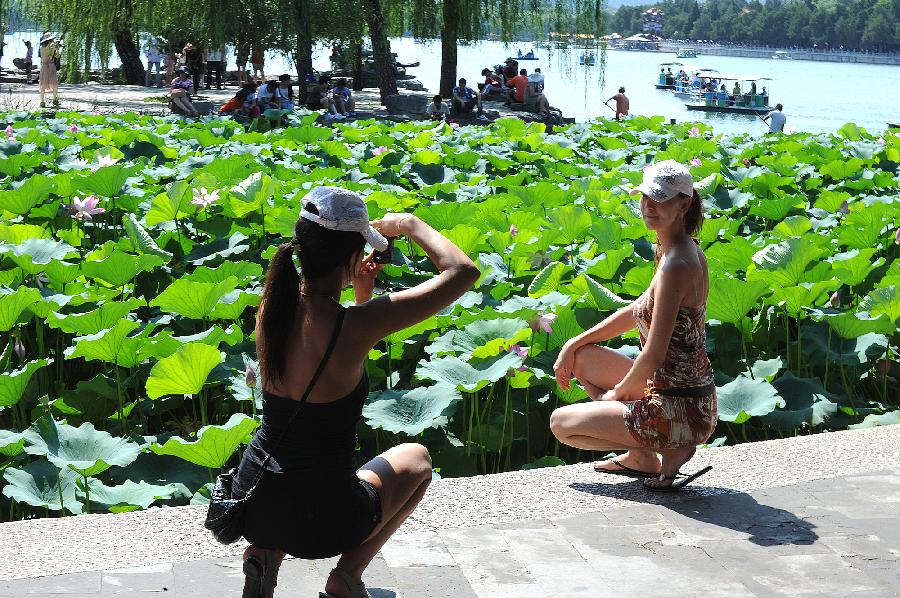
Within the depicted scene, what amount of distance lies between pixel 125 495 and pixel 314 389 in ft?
A: 4.75

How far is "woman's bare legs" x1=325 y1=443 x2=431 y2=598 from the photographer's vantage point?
→ 2459 millimetres

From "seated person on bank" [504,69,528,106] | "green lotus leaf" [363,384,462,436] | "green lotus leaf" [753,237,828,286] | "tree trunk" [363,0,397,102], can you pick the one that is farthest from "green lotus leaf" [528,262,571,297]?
"seated person on bank" [504,69,528,106]

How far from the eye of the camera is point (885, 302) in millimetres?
5035

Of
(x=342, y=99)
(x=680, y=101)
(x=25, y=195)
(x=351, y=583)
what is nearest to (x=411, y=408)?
(x=351, y=583)

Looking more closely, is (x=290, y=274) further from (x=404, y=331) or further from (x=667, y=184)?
(x=404, y=331)

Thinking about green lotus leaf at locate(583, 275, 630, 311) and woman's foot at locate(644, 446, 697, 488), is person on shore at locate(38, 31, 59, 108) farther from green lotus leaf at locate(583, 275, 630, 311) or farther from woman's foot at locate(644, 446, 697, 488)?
woman's foot at locate(644, 446, 697, 488)

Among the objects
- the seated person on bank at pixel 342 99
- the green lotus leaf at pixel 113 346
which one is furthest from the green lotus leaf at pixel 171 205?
the seated person on bank at pixel 342 99

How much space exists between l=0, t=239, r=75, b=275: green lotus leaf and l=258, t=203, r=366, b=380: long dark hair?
3285 millimetres

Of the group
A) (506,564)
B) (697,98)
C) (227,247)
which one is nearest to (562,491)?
(506,564)

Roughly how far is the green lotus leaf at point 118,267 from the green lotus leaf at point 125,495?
6.07 ft

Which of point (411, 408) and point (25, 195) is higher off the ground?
point (25, 195)

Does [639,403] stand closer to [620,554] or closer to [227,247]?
[620,554]

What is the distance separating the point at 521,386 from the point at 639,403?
39.8 inches

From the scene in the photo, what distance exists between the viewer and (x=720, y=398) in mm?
4250
